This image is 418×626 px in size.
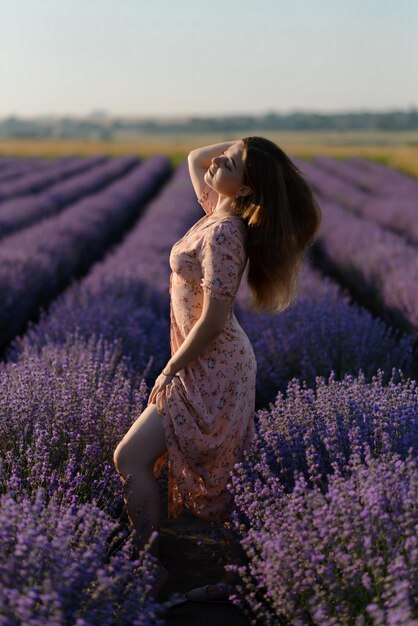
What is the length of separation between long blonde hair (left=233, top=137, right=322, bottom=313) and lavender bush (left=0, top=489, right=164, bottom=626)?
1073 millimetres

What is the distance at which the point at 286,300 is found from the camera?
2.91 metres

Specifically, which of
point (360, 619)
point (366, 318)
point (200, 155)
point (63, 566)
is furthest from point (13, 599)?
point (366, 318)

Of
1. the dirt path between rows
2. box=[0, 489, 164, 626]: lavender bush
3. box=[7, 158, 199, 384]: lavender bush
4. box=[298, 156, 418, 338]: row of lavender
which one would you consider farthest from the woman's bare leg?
box=[298, 156, 418, 338]: row of lavender

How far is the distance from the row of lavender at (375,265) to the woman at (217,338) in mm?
3185

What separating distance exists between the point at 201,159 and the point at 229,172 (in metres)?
0.37

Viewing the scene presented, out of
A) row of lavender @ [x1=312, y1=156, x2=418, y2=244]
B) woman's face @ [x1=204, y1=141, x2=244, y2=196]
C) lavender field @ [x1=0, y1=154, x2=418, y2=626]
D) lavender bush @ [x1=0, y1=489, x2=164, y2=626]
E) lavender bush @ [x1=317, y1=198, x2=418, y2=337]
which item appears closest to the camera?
lavender bush @ [x1=0, y1=489, x2=164, y2=626]

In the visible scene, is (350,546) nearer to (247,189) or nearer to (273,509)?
(273,509)

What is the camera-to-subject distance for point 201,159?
3.09 meters

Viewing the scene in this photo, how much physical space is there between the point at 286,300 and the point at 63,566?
4.35 feet

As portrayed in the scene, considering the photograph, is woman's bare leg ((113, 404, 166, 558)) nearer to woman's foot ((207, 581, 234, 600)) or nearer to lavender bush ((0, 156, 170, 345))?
woman's foot ((207, 581, 234, 600))

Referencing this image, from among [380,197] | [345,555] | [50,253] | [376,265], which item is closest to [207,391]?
[345,555]

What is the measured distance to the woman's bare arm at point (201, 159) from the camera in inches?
121

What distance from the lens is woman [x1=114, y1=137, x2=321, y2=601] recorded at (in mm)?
2680

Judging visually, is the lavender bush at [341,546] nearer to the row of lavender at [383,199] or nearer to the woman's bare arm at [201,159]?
the woman's bare arm at [201,159]
